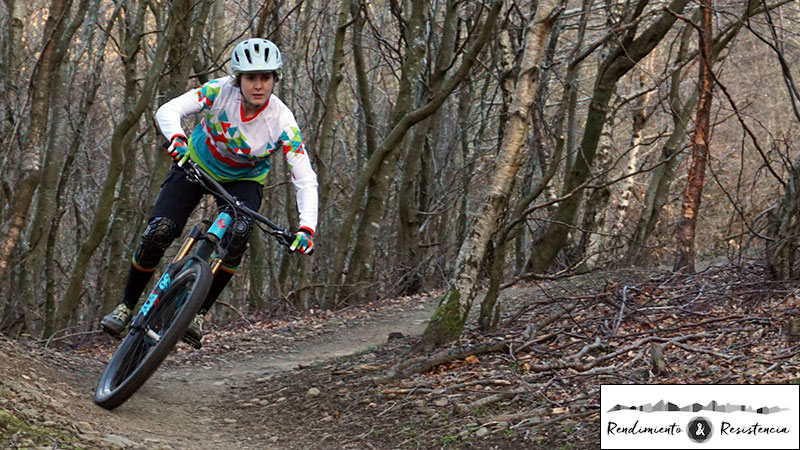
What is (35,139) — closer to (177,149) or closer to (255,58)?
(177,149)

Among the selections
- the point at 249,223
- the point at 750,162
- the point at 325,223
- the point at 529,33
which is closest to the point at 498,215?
the point at 529,33

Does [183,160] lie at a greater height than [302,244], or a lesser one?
greater

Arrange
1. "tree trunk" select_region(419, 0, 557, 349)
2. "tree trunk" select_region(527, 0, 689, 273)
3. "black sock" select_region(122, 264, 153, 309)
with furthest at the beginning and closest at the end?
"tree trunk" select_region(527, 0, 689, 273), "tree trunk" select_region(419, 0, 557, 349), "black sock" select_region(122, 264, 153, 309)

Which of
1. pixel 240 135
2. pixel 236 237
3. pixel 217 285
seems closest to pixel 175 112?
pixel 240 135

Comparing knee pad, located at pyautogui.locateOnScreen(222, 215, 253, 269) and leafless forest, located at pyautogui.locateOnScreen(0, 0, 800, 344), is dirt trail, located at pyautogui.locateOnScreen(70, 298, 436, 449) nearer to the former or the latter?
knee pad, located at pyautogui.locateOnScreen(222, 215, 253, 269)

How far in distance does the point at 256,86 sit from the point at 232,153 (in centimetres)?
54

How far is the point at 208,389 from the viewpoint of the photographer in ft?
22.8

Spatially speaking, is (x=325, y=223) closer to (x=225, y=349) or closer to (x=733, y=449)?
(x=225, y=349)

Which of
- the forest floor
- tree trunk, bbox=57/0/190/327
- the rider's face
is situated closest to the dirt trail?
the forest floor

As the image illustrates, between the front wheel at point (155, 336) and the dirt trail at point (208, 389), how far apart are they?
163 millimetres

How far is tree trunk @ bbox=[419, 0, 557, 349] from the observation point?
6027 mm

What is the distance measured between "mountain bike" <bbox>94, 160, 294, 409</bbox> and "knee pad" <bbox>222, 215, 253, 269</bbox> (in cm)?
4

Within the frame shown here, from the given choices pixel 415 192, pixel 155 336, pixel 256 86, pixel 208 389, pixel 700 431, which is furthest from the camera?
pixel 415 192

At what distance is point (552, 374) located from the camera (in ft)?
16.9
